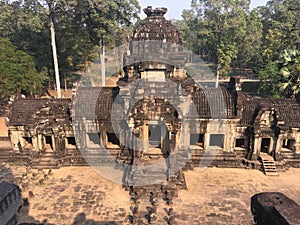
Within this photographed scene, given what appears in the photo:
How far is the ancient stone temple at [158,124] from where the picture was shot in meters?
21.8

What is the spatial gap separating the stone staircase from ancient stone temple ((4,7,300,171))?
0.32m

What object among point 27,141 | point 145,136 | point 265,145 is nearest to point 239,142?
point 265,145

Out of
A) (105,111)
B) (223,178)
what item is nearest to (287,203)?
(223,178)

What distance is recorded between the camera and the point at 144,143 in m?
21.4

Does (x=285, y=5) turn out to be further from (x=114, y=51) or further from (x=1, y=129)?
(x=1, y=129)

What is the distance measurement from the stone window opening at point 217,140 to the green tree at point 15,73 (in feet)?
82.0

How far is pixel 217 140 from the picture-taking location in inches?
954

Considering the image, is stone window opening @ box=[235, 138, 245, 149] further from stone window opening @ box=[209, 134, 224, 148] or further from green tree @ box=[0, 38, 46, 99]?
green tree @ box=[0, 38, 46, 99]

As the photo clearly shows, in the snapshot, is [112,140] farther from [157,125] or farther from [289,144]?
[289,144]

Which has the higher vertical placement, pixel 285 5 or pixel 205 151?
pixel 285 5

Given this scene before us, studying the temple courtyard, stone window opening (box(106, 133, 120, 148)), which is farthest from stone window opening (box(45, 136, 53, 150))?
stone window opening (box(106, 133, 120, 148))

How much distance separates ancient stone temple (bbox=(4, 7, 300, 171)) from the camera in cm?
2184

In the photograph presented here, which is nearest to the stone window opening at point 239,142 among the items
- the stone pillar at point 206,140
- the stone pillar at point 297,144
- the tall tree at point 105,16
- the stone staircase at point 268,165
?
the stone staircase at point 268,165

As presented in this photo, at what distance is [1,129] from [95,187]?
1922cm
